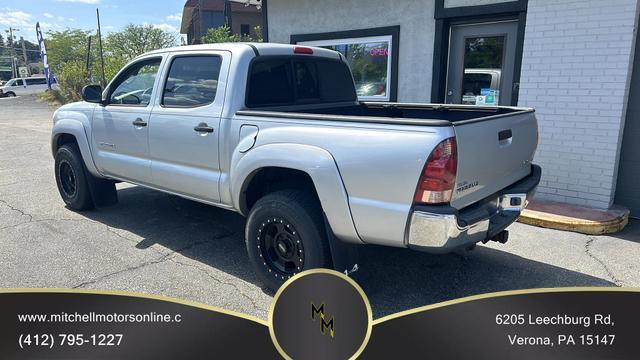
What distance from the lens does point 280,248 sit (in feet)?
11.6

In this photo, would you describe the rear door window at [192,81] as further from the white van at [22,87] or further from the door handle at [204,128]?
the white van at [22,87]

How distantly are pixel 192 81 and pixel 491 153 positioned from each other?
262cm

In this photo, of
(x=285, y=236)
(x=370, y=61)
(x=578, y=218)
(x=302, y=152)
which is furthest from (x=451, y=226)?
(x=370, y=61)

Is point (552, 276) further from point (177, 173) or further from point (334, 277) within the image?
point (177, 173)

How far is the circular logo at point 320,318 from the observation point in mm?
2256

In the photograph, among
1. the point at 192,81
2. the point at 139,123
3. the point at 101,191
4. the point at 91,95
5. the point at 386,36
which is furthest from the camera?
the point at 386,36

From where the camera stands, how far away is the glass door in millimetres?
6578

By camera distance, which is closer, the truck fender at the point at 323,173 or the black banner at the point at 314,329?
the black banner at the point at 314,329

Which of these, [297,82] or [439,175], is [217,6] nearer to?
[297,82]

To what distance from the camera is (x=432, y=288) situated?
377cm

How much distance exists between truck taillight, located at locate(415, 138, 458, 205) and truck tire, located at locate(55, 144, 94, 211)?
4381mm

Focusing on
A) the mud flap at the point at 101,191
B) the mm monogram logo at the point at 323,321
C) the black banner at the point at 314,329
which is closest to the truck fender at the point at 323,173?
the black banner at the point at 314,329

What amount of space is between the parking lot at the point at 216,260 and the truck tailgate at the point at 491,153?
3.17ft

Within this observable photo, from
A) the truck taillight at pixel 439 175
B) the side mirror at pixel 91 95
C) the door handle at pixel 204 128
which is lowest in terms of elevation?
the truck taillight at pixel 439 175
